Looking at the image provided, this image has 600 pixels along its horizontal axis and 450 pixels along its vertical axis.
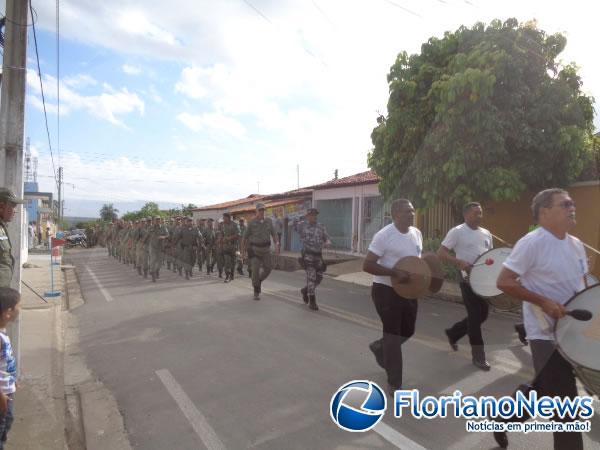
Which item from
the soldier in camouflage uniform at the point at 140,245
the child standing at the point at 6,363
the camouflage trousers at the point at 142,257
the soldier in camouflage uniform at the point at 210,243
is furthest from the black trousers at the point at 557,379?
the soldier in camouflage uniform at the point at 140,245

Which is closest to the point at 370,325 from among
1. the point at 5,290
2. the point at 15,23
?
the point at 5,290

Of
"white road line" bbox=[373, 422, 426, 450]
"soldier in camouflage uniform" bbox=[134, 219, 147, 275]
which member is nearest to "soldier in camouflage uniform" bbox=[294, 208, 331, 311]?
"white road line" bbox=[373, 422, 426, 450]

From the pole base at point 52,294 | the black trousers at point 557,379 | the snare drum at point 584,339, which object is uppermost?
the snare drum at point 584,339

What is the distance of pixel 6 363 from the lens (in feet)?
9.45

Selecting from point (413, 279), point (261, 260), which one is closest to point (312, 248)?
point (261, 260)

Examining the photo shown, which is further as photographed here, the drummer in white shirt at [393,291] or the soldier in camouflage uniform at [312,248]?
the soldier in camouflage uniform at [312,248]

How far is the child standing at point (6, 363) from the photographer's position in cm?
286

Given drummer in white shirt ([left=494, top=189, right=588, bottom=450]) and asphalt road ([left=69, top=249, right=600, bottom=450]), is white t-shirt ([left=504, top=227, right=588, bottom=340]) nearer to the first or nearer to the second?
drummer in white shirt ([left=494, top=189, right=588, bottom=450])

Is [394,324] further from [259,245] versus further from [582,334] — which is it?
[259,245]

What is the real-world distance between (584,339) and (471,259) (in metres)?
2.59

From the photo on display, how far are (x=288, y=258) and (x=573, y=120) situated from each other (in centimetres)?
1244

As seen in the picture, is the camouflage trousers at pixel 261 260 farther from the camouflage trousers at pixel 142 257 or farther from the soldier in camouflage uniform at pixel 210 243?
the camouflage trousers at pixel 142 257

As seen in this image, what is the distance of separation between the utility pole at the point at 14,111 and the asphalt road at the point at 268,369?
5.17 ft

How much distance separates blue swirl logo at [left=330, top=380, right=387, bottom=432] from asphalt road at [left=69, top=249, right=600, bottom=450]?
8cm
